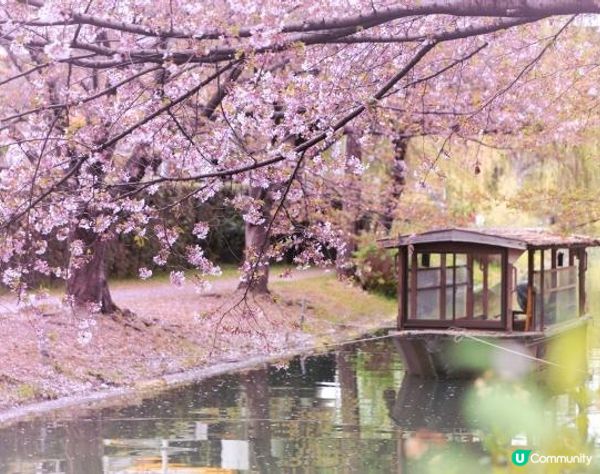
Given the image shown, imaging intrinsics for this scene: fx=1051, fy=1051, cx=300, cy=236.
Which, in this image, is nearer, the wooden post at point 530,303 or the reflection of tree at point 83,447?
the reflection of tree at point 83,447

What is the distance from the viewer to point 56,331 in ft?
55.2

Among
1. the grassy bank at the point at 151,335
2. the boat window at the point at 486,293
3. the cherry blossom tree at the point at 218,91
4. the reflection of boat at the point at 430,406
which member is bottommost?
the reflection of boat at the point at 430,406

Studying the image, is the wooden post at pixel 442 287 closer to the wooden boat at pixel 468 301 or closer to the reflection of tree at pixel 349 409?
the wooden boat at pixel 468 301

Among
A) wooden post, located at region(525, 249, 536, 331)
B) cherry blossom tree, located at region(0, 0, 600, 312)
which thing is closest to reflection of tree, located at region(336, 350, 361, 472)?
cherry blossom tree, located at region(0, 0, 600, 312)

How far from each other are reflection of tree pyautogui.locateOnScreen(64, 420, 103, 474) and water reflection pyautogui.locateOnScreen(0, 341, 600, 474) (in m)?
0.01

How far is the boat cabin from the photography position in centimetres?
1806

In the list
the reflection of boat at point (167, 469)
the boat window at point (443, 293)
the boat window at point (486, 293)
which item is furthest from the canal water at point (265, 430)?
the boat window at point (486, 293)

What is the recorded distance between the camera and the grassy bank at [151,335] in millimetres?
14328

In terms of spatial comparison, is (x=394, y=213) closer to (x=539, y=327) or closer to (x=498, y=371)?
(x=539, y=327)

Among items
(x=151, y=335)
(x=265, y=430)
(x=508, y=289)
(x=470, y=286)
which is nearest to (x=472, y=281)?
(x=470, y=286)

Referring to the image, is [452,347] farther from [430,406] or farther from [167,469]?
[167,469]

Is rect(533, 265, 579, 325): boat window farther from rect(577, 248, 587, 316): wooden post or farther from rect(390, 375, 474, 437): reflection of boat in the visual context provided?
rect(390, 375, 474, 437): reflection of boat

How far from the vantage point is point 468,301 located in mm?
18594

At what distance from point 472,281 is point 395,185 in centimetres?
901
